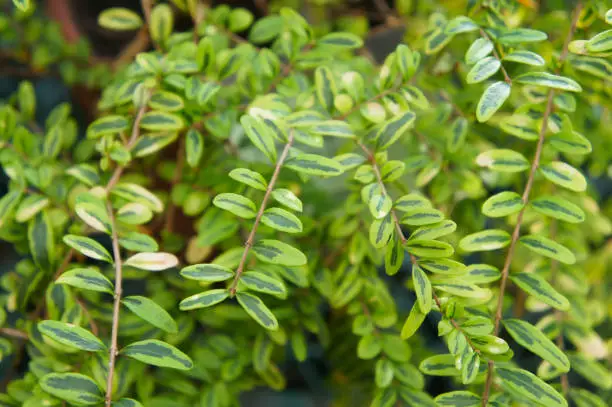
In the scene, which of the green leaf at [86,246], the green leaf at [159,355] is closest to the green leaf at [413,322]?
the green leaf at [159,355]

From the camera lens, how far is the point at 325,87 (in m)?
0.76

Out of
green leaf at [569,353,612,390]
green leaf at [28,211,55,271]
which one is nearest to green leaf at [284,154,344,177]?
green leaf at [28,211,55,271]

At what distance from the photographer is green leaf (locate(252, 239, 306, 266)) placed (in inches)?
23.9

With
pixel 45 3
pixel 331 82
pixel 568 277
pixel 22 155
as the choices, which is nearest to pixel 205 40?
pixel 331 82

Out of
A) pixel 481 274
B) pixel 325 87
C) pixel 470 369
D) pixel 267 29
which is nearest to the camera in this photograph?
pixel 470 369

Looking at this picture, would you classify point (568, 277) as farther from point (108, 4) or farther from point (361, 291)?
point (108, 4)

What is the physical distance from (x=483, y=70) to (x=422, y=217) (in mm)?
177

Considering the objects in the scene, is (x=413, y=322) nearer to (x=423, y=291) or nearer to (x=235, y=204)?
(x=423, y=291)

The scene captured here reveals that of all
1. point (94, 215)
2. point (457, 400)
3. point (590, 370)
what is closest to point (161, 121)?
point (94, 215)

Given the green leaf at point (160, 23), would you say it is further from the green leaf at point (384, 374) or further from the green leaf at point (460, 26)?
the green leaf at point (384, 374)

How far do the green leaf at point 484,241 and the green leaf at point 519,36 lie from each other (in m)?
0.22

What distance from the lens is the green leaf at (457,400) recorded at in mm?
602

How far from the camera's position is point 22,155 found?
813mm

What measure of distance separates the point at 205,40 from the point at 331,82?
17 centimetres
